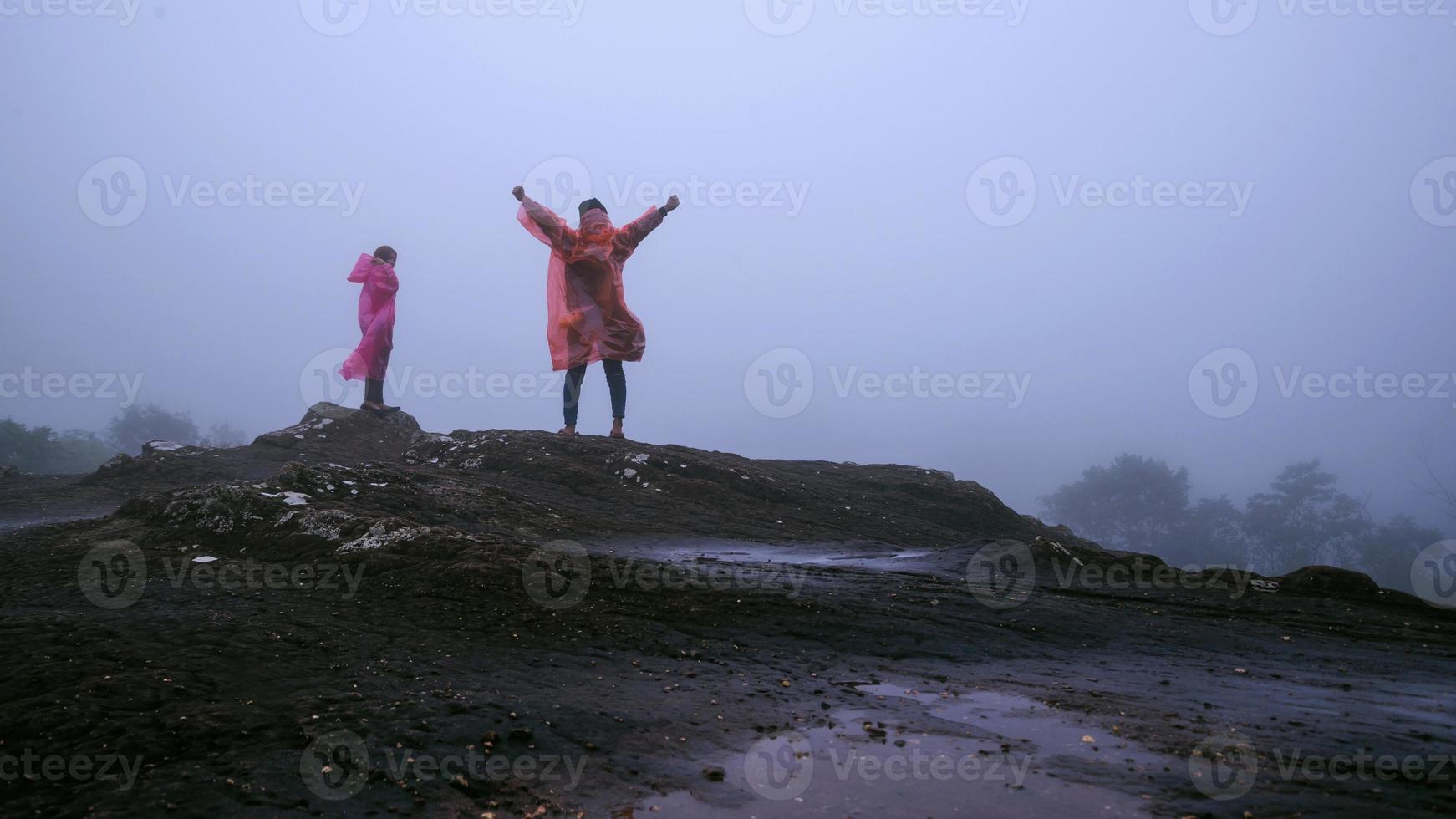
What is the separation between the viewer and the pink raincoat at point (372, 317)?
38.0ft

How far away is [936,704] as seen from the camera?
302cm

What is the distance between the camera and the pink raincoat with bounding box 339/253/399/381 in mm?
11594

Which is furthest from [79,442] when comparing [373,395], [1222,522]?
[1222,522]

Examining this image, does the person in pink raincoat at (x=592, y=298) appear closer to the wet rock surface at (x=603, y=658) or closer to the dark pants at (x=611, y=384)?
the dark pants at (x=611, y=384)

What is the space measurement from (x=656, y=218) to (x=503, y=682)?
7.46 metres

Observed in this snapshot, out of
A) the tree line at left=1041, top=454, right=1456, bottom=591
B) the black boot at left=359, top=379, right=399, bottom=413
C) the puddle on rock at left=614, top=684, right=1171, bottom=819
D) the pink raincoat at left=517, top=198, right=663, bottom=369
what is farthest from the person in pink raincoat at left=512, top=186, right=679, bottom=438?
the tree line at left=1041, top=454, right=1456, bottom=591

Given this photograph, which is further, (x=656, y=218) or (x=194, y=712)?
(x=656, y=218)

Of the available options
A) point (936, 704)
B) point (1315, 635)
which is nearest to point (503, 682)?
point (936, 704)

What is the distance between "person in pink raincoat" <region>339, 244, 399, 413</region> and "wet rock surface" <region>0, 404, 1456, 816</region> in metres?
5.55

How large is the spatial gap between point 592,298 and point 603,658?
6600 millimetres

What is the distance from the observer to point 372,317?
11.7 m

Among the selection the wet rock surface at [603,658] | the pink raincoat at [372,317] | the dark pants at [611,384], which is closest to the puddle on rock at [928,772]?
the wet rock surface at [603,658]

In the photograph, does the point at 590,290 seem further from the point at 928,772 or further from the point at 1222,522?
the point at 1222,522

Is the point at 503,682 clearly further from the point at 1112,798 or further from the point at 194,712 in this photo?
the point at 1112,798
